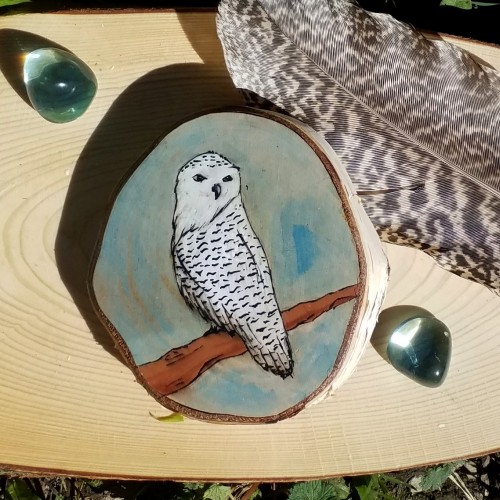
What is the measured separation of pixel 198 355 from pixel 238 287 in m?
0.11

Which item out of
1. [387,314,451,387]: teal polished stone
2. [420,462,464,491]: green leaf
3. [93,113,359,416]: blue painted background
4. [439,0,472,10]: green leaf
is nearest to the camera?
[93,113,359,416]: blue painted background

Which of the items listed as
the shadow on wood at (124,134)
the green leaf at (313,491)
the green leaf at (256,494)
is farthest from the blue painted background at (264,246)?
the green leaf at (256,494)

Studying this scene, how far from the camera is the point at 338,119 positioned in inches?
38.9

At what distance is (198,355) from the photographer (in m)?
0.98

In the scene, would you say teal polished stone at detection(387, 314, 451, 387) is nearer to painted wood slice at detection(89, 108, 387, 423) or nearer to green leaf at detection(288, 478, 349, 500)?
painted wood slice at detection(89, 108, 387, 423)

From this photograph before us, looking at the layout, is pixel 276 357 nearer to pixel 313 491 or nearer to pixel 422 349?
pixel 422 349

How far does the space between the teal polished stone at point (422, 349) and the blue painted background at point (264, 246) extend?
0.54ft

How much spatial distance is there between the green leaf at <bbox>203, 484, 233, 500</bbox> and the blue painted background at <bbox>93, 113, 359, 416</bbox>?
0.43m

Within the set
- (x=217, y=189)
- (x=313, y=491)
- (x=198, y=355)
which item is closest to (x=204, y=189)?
(x=217, y=189)

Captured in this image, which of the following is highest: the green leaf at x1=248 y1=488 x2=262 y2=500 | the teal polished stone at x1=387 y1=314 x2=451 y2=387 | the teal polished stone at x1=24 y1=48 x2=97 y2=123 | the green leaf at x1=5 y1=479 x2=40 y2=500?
the teal polished stone at x1=24 y1=48 x2=97 y2=123

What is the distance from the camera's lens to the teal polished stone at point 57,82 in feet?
3.26

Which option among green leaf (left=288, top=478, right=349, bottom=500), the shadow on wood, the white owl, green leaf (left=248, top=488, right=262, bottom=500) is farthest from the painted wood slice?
green leaf (left=248, top=488, right=262, bottom=500)

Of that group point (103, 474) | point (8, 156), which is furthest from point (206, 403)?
point (8, 156)

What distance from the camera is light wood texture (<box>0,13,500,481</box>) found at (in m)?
1.08
